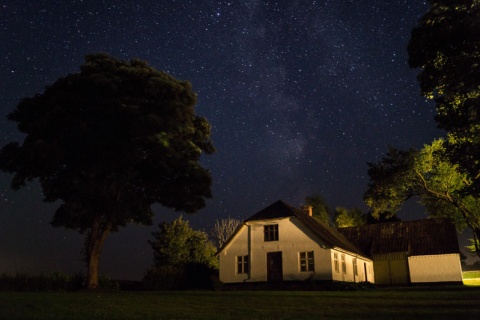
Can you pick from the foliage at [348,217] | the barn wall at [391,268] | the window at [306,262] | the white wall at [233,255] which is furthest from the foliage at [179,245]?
the foliage at [348,217]

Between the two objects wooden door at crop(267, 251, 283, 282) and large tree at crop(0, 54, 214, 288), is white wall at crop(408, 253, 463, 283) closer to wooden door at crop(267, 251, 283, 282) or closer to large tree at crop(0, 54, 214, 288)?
wooden door at crop(267, 251, 283, 282)

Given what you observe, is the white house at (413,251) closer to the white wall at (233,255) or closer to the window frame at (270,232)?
the window frame at (270,232)

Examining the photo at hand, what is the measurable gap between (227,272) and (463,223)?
1098 inches

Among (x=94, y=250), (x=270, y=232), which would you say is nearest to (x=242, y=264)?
(x=270, y=232)

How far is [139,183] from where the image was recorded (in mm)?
33125

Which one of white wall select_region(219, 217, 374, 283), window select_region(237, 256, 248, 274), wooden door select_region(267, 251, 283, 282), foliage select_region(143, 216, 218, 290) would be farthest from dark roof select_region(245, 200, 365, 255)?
foliage select_region(143, 216, 218, 290)

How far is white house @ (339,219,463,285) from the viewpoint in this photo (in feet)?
139

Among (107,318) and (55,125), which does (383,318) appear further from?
(55,125)

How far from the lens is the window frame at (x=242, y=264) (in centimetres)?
3916

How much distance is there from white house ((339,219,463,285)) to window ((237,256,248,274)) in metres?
15.0

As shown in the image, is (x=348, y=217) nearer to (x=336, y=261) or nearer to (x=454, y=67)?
(x=336, y=261)

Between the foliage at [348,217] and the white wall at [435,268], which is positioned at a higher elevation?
the foliage at [348,217]

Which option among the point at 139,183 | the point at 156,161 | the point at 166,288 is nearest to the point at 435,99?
the point at 156,161

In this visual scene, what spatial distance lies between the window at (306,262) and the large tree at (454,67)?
63.2ft
